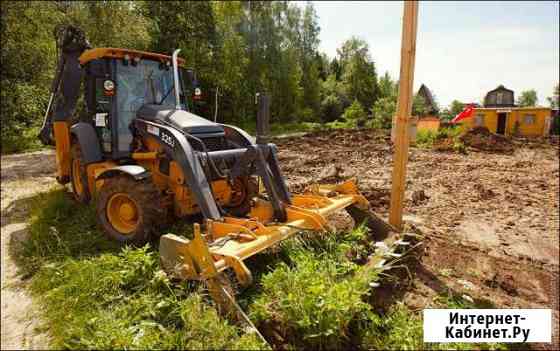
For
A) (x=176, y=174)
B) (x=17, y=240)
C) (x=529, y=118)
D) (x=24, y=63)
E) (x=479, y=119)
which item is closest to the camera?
(x=176, y=174)

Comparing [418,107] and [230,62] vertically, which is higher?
[230,62]

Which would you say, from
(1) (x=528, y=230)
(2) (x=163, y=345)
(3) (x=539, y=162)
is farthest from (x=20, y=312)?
(3) (x=539, y=162)

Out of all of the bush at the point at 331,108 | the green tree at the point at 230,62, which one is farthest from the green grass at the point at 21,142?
the bush at the point at 331,108

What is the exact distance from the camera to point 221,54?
2281 cm

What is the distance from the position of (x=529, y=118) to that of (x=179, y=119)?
2609 cm

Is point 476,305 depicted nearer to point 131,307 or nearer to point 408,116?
point 408,116

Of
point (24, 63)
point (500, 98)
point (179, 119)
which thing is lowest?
point (179, 119)

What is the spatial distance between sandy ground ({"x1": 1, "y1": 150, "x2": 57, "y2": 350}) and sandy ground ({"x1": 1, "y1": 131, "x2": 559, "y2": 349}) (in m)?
0.01

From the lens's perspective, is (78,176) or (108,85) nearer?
(108,85)

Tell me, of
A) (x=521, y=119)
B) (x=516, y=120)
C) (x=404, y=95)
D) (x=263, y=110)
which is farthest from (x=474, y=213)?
(x=521, y=119)

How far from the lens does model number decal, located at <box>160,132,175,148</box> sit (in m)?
4.26

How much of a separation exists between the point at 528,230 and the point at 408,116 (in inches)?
134

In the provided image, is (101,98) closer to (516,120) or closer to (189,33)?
(189,33)

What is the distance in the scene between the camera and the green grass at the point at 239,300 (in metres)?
2.65
